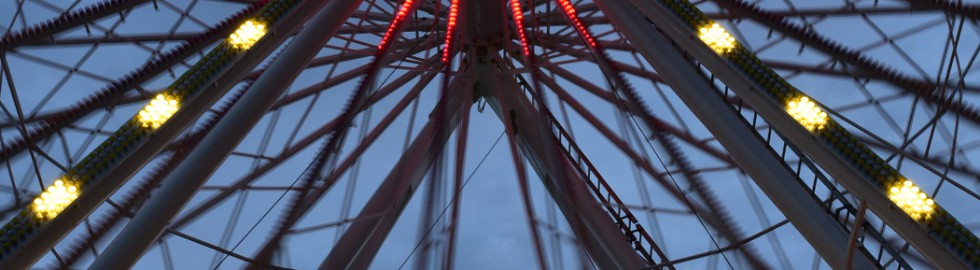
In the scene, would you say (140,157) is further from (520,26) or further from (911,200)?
(911,200)

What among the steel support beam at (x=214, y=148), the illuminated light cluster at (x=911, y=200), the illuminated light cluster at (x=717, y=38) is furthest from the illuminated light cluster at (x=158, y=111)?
the illuminated light cluster at (x=911, y=200)

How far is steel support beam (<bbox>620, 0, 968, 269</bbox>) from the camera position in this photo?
14.8m

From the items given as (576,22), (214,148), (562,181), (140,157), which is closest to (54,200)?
(140,157)

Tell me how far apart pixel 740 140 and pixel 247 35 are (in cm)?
787

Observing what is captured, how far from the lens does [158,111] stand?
15906mm

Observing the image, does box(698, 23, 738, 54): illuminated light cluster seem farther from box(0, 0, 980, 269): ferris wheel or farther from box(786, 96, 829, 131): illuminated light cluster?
box(786, 96, 829, 131): illuminated light cluster

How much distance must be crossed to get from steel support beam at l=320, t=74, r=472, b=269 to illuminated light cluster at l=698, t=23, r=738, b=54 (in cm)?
520

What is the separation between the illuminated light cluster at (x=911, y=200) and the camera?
14797mm

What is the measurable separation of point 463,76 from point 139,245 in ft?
38.0

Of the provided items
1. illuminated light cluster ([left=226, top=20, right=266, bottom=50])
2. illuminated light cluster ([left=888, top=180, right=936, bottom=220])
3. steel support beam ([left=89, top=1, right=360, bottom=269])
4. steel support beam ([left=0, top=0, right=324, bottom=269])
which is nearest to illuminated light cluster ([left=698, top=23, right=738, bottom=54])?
illuminated light cluster ([left=888, top=180, right=936, bottom=220])

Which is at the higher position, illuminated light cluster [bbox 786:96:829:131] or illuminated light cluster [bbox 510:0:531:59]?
illuminated light cluster [bbox 510:0:531:59]

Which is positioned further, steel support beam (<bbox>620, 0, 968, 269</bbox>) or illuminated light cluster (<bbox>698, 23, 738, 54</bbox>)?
illuminated light cluster (<bbox>698, 23, 738, 54</bbox>)

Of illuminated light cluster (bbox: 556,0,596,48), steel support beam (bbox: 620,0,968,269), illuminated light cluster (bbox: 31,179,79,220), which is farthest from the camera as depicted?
illuminated light cluster (bbox: 556,0,596,48)

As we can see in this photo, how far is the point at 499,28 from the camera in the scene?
24.8 metres
